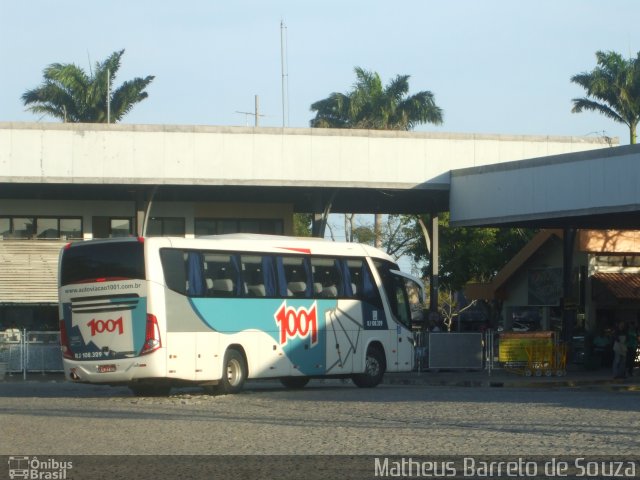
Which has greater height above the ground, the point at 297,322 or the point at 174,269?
the point at 174,269

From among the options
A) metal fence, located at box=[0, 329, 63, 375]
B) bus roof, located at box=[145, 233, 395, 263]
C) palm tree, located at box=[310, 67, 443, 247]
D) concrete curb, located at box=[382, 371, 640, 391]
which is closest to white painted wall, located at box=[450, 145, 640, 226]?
concrete curb, located at box=[382, 371, 640, 391]

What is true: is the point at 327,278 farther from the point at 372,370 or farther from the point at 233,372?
the point at 233,372

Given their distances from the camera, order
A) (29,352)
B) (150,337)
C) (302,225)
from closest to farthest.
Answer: (150,337) → (29,352) → (302,225)

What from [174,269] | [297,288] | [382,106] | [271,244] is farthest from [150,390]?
[382,106]

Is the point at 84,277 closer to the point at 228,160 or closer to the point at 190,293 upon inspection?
the point at 190,293

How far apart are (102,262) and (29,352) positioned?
13700 mm

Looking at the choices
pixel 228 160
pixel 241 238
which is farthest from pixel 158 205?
pixel 241 238

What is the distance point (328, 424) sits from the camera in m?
17.2

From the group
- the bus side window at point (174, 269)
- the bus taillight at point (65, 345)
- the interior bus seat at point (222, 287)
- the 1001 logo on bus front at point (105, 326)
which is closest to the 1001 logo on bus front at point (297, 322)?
the interior bus seat at point (222, 287)

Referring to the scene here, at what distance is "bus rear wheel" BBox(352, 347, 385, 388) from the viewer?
2923 cm

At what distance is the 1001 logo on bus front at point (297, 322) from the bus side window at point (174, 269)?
3.03 metres

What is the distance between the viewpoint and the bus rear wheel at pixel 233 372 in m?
25.4

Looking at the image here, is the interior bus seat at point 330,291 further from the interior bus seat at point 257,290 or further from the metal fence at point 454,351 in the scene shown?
the metal fence at point 454,351

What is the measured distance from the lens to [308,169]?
39.1 meters
